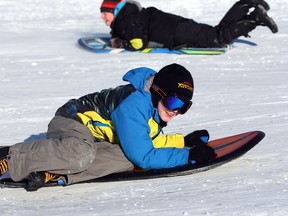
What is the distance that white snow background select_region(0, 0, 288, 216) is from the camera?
4355 mm

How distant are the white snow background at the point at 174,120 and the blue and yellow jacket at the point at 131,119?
155 millimetres

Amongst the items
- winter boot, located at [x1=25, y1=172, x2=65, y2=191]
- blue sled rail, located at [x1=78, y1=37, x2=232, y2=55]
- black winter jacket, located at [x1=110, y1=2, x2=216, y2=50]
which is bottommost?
blue sled rail, located at [x1=78, y1=37, x2=232, y2=55]

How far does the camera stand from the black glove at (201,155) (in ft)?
15.9

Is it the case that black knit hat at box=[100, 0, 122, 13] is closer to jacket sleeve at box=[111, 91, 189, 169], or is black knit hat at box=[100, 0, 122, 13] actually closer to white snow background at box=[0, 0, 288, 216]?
white snow background at box=[0, 0, 288, 216]

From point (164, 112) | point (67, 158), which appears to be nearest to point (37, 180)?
point (67, 158)

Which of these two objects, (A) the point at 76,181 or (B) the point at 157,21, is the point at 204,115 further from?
(B) the point at 157,21

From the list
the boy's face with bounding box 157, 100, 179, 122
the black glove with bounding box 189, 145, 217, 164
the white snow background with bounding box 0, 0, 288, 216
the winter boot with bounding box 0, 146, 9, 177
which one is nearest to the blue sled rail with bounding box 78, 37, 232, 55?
the white snow background with bounding box 0, 0, 288, 216

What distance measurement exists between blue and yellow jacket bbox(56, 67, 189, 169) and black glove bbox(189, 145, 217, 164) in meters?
0.04

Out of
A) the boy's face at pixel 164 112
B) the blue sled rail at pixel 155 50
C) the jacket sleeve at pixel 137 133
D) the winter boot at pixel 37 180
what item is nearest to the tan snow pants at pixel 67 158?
the winter boot at pixel 37 180

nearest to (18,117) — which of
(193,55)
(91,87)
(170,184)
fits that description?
(91,87)

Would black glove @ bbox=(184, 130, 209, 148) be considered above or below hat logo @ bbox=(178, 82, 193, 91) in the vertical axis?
below

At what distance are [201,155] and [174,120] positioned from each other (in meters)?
1.57

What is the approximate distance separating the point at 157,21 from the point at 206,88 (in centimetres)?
200

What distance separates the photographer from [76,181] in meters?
4.70
